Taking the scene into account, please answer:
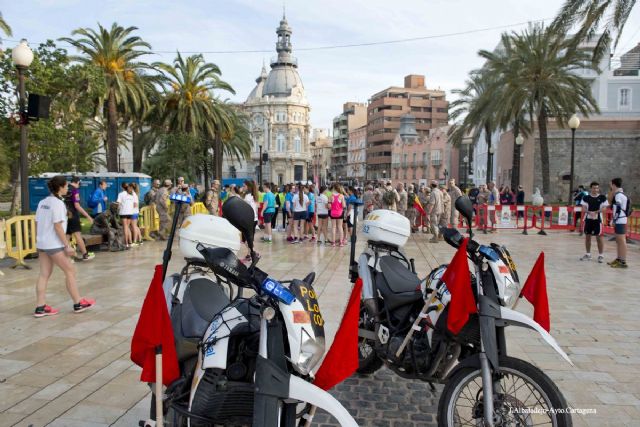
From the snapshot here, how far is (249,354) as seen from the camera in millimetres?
2496

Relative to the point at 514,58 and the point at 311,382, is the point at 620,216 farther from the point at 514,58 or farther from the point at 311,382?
the point at 514,58

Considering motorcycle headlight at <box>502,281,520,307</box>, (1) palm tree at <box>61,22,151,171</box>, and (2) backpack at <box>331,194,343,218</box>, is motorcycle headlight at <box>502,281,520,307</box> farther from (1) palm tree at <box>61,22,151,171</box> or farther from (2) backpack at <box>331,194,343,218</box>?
(1) palm tree at <box>61,22,151,171</box>

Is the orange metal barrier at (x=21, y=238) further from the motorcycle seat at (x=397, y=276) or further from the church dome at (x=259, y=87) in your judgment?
the church dome at (x=259, y=87)

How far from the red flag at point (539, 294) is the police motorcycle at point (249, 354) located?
174cm

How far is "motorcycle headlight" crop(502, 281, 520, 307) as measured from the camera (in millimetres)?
3175

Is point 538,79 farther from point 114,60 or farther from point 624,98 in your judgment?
point 624,98

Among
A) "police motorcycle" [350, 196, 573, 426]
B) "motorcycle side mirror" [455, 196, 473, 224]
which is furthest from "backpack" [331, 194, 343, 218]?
"motorcycle side mirror" [455, 196, 473, 224]

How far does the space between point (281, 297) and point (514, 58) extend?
25.8 m

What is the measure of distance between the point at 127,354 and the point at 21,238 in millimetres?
5910

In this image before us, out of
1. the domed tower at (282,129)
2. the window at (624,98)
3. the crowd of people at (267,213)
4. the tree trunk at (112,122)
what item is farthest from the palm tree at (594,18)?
the domed tower at (282,129)

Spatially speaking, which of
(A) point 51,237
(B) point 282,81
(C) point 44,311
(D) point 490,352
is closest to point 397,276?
(D) point 490,352

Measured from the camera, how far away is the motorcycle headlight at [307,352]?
2238mm

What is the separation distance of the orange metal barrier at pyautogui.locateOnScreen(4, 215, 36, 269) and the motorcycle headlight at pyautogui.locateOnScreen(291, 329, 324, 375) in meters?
8.71

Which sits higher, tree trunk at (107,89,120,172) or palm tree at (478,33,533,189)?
palm tree at (478,33,533,189)
